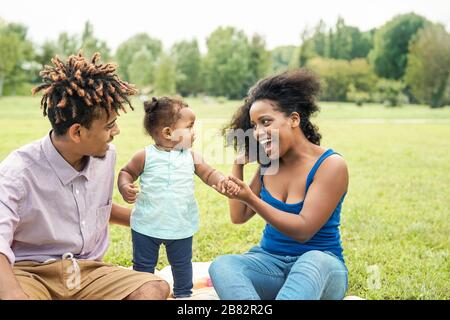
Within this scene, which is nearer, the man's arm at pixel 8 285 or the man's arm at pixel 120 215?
the man's arm at pixel 8 285

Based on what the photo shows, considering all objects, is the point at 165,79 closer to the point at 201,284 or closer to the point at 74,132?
the point at 201,284

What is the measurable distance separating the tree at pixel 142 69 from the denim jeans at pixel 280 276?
35.1m

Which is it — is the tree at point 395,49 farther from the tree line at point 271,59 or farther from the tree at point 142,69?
the tree at point 142,69

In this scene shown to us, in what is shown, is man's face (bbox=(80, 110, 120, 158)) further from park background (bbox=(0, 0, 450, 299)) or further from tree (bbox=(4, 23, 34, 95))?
tree (bbox=(4, 23, 34, 95))

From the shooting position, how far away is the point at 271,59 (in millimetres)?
39344

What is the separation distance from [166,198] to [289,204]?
747 mm

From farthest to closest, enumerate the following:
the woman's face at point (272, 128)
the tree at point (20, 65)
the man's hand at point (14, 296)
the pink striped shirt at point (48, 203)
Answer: the tree at point (20, 65) < the woman's face at point (272, 128) < the pink striped shirt at point (48, 203) < the man's hand at point (14, 296)

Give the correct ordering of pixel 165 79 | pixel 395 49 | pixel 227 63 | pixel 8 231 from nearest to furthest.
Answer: pixel 8 231 → pixel 395 49 → pixel 165 79 → pixel 227 63

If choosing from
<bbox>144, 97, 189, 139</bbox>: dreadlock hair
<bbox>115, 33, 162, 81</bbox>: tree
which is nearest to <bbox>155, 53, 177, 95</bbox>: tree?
<bbox>115, 33, 162, 81</bbox>: tree

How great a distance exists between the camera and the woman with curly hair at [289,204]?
2.84 m

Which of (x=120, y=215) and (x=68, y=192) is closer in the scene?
(x=68, y=192)

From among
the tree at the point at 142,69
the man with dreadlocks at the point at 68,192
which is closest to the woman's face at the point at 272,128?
the man with dreadlocks at the point at 68,192

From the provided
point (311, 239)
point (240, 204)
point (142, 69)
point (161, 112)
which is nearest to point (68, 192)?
point (161, 112)
